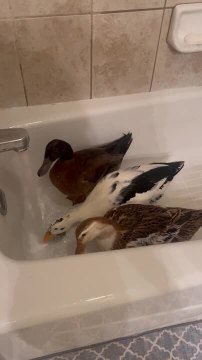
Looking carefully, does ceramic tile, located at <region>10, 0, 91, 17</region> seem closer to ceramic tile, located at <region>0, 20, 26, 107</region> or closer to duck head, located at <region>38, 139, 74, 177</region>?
ceramic tile, located at <region>0, 20, 26, 107</region>

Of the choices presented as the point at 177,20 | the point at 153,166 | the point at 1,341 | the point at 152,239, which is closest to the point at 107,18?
the point at 177,20

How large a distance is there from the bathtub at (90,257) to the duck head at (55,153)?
51mm

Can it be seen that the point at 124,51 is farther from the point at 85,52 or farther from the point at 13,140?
the point at 13,140

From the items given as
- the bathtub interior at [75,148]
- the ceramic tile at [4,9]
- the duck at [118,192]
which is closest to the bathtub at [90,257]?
the bathtub interior at [75,148]

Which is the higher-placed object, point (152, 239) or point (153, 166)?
point (153, 166)

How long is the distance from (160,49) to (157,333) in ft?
2.65

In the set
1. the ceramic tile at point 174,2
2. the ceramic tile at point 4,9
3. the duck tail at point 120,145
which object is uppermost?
the ceramic tile at point 174,2

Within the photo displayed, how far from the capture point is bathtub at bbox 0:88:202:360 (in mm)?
596

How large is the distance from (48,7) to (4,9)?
0.32 ft

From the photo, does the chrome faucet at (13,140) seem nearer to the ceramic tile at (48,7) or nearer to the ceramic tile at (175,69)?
the ceramic tile at (48,7)

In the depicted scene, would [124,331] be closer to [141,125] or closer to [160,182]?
[160,182]

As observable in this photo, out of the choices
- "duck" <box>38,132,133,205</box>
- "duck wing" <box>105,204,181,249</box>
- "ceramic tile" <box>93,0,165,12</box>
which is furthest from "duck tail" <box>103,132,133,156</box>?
"ceramic tile" <box>93,0,165,12</box>

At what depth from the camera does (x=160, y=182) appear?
96 cm

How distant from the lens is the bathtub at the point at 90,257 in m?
0.60
